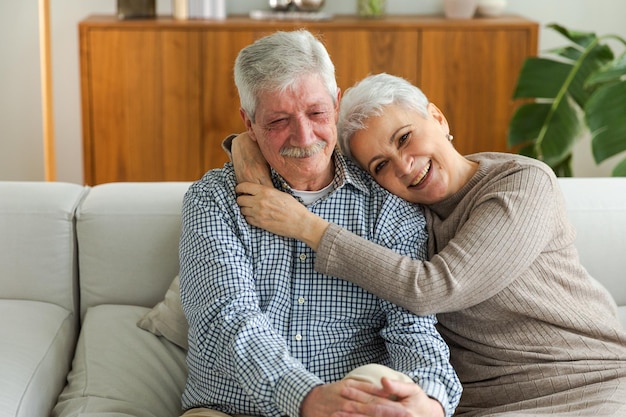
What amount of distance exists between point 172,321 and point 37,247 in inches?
16.3

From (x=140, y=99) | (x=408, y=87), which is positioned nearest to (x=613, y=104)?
(x=408, y=87)

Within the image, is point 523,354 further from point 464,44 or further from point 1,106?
point 1,106

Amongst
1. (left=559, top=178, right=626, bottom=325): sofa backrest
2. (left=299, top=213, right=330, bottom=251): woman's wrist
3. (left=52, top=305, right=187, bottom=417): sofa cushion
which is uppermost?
(left=299, top=213, right=330, bottom=251): woman's wrist

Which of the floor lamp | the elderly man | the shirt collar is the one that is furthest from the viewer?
the floor lamp

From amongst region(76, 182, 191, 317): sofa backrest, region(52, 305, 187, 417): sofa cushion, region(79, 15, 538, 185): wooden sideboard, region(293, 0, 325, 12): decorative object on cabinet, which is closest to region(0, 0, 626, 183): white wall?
region(293, 0, 325, 12): decorative object on cabinet

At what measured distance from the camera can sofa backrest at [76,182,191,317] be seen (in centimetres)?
233

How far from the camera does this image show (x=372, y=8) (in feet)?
14.4

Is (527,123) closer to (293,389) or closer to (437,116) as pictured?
(437,116)

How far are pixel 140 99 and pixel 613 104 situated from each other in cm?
211

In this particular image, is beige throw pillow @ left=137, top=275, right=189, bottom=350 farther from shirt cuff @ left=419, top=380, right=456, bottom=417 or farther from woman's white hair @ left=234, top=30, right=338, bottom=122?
shirt cuff @ left=419, top=380, right=456, bottom=417

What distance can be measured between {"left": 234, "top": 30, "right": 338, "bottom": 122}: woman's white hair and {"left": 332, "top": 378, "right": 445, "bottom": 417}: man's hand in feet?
2.07

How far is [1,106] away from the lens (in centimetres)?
450

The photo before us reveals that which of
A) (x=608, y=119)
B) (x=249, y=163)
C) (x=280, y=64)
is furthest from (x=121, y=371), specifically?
(x=608, y=119)

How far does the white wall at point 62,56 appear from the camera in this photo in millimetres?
4434
